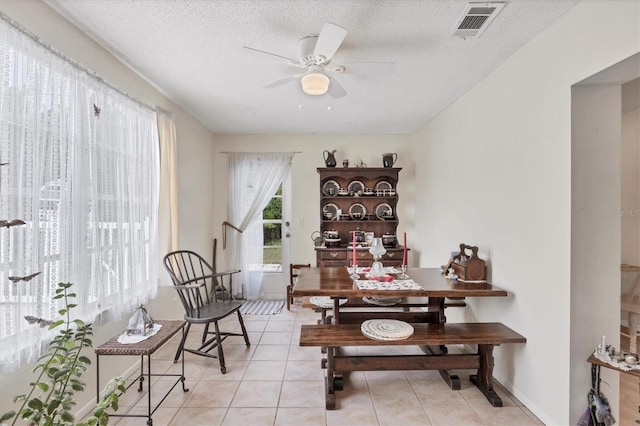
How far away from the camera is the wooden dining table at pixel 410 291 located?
2.03 metres

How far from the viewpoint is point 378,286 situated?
2119mm

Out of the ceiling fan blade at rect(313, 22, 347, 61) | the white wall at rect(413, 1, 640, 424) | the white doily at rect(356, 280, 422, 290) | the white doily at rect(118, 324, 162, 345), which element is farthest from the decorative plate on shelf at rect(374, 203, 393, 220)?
the white doily at rect(118, 324, 162, 345)

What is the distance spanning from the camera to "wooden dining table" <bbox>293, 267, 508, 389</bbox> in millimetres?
2027

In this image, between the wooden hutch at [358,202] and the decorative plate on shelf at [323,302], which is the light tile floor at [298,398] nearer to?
the decorative plate on shelf at [323,302]

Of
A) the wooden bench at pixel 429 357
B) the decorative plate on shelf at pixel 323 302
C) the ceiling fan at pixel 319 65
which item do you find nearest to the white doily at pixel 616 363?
the wooden bench at pixel 429 357

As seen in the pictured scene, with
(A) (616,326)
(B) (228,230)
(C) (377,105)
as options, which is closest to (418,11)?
(C) (377,105)

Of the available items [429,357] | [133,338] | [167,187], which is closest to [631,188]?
[429,357]

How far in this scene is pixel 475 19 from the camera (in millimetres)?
1755

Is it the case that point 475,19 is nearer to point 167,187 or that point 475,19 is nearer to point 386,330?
point 386,330

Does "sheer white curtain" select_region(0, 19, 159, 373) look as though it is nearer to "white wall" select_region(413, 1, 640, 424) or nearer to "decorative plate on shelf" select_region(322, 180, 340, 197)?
"decorative plate on shelf" select_region(322, 180, 340, 197)

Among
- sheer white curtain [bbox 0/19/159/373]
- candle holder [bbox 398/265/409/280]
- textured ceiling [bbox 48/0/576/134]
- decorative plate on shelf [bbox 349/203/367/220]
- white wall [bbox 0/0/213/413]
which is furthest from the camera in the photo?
decorative plate on shelf [bbox 349/203/367/220]

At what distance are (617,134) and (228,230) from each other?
4.19m

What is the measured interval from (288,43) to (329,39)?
1.41 ft

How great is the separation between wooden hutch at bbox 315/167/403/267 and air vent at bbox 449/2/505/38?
7.84ft
